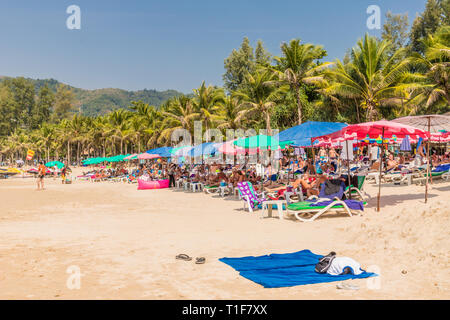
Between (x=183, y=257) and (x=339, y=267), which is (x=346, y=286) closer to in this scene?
(x=339, y=267)

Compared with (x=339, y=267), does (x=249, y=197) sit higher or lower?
higher

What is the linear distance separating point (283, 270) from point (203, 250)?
1735 millimetres

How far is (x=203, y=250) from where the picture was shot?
6203mm

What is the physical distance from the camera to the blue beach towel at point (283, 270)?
4445 millimetres

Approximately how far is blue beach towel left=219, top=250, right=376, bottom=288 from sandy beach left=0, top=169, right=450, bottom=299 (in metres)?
0.12

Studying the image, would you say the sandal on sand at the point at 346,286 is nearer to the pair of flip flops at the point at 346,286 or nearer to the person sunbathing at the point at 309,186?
the pair of flip flops at the point at 346,286

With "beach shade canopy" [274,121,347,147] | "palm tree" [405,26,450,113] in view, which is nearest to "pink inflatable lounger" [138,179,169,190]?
"beach shade canopy" [274,121,347,147]

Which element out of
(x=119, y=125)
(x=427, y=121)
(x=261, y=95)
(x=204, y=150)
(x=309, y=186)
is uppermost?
(x=119, y=125)

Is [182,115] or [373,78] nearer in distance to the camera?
[373,78]

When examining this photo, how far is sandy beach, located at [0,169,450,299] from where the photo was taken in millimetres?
4184

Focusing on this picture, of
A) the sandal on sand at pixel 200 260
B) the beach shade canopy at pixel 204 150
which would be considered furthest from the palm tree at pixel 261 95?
the sandal on sand at pixel 200 260

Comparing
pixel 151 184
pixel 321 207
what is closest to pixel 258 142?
pixel 321 207

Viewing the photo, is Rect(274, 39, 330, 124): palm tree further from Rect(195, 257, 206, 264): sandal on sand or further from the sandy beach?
Rect(195, 257, 206, 264): sandal on sand
